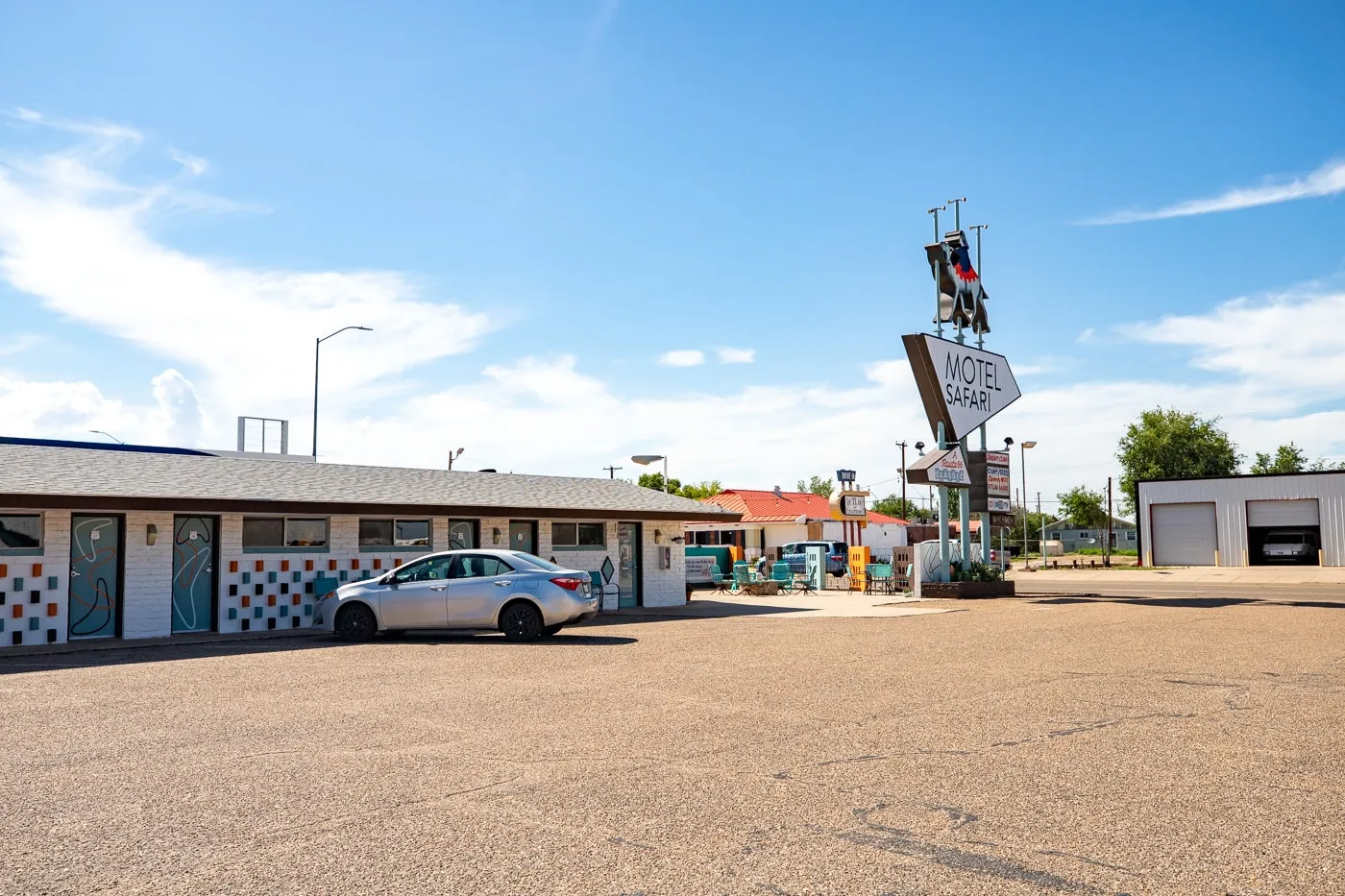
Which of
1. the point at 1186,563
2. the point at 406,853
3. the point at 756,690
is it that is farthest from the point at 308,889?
the point at 1186,563

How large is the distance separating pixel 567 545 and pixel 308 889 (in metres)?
21.3

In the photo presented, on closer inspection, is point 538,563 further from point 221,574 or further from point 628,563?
point 628,563

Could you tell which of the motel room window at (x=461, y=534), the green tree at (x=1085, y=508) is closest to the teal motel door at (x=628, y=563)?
the motel room window at (x=461, y=534)

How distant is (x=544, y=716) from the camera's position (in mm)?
9484

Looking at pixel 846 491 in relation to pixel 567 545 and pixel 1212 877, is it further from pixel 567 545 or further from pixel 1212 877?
pixel 1212 877

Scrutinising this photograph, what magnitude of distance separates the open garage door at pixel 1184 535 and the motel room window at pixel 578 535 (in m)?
37.3

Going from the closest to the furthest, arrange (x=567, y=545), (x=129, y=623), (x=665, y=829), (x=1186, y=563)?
(x=665, y=829)
(x=129, y=623)
(x=567, y=545)
(x=1186, y=563)

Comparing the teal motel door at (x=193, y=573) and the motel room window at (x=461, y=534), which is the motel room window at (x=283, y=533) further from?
the motel room window at (x=461, y=534)

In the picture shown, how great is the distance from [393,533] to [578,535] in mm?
4887

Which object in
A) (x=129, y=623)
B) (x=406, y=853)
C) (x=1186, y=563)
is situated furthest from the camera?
(x=1186, y=563)

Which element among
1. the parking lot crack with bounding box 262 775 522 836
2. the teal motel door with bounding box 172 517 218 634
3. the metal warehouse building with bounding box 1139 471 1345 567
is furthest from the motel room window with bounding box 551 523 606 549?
the metal warehouse building with bounding box 1139 471 1345 567

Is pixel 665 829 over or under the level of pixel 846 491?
under

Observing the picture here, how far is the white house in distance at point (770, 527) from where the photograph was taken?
58344 millimetres

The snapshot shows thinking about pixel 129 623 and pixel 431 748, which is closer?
pixel 431 748
